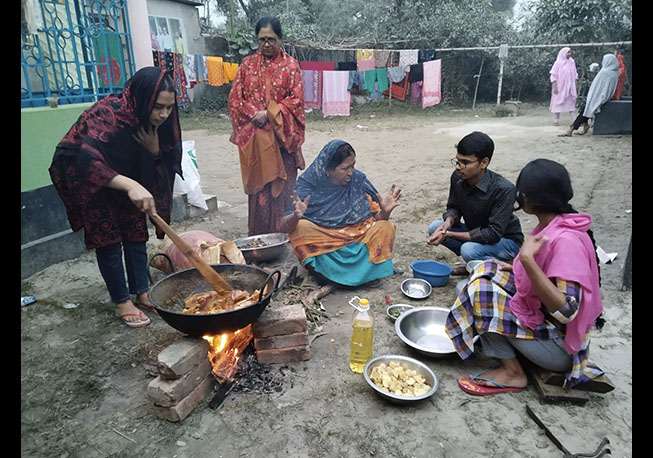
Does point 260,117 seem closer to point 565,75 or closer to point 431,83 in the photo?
point 565,75

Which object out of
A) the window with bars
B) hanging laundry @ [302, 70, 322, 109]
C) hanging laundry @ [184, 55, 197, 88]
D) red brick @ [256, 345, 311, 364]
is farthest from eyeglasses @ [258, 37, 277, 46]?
hanging laundry @ [184, 55, 197, 88]

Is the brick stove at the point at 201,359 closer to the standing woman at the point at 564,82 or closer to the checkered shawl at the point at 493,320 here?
the checkered shawl at the point at 493,320

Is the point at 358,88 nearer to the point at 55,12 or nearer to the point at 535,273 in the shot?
the point at 55,12

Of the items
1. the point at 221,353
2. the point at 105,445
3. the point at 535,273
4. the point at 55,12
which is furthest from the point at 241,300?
the point at 55,12

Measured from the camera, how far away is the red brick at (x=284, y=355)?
259 centimetres

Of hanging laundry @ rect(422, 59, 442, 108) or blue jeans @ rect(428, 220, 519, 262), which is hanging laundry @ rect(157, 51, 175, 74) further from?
blue jeans @ rect(428, 220, 519, 262)

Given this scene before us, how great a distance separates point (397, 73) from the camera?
14.7 m

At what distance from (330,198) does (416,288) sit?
1.06 metres

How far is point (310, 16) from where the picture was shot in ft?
67.1

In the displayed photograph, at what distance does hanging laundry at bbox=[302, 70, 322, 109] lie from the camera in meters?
13.0

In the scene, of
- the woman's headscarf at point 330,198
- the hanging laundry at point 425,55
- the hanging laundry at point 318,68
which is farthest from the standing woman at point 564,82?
the woman's headscarf at point 330,198

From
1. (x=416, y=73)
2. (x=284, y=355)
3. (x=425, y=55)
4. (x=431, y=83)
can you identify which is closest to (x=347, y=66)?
(x=416, y=73)

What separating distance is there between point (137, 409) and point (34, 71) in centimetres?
371

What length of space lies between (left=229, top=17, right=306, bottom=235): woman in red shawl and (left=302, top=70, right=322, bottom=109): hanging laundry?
9.36m
